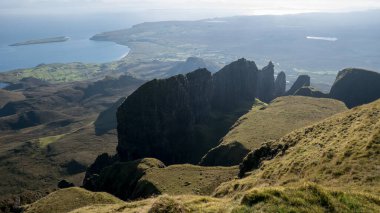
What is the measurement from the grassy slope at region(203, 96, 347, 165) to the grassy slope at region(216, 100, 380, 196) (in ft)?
152

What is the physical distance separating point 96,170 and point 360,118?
106m

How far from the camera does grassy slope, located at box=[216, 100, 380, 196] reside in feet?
128

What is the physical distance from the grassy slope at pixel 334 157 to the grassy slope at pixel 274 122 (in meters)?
46.4

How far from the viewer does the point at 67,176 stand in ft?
584

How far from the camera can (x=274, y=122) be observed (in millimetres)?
139625

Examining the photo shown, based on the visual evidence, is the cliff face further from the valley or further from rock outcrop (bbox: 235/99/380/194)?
rock outcrop (bbox: 235/99/380/194)

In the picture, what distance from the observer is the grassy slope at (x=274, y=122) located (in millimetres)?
116875

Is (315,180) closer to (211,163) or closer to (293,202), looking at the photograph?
(293,202)

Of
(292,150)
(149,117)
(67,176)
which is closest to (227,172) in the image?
(292,150)

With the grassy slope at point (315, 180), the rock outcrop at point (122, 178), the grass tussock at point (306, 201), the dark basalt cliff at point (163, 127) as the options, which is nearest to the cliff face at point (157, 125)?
the dark basalt cliff at point (163, 127)

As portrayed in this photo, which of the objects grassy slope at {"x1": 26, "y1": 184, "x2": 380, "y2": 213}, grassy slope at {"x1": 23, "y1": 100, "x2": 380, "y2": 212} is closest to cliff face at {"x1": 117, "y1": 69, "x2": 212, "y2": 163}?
grassy slope at {"x1": 23, "y1": 100, "x2": 380, "y2": 212}

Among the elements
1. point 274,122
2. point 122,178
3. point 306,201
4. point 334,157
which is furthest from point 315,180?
point 274,122

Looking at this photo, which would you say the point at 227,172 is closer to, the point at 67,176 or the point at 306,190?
the point at 306,190

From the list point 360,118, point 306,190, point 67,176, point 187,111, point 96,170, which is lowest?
point 67,176
